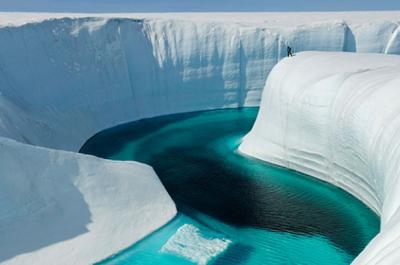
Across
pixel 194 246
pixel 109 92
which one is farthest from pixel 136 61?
pixel 194 246

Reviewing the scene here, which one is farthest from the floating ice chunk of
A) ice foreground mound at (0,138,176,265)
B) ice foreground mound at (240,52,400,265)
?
ice foreground mound at (240,52,400,265)

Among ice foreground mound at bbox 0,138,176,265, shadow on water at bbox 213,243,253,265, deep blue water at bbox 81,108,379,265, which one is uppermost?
ice foreground mound at bbox 0,138,176,265

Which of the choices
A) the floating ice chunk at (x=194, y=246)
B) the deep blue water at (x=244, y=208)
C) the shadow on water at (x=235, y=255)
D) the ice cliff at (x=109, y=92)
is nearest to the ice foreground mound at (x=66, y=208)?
the ice cliff at (x=109, y=92)

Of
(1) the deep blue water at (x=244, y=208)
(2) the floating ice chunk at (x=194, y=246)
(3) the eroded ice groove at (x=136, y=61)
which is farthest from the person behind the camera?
(3) the eroded ice groove at (x=136, y=61)

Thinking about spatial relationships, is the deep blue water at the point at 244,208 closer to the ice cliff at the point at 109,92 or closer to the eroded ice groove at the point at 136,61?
the ice cliff at the point at 109,92

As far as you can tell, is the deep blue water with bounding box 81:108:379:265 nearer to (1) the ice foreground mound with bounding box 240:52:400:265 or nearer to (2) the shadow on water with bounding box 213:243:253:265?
(2) the shadow on water with bounding box 213:243:253:265

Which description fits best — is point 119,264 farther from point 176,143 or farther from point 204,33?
point 204,33

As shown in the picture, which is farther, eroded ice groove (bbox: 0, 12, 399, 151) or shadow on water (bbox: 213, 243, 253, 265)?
eroded ice groove (bbox: 0, 12, 399, 151)
